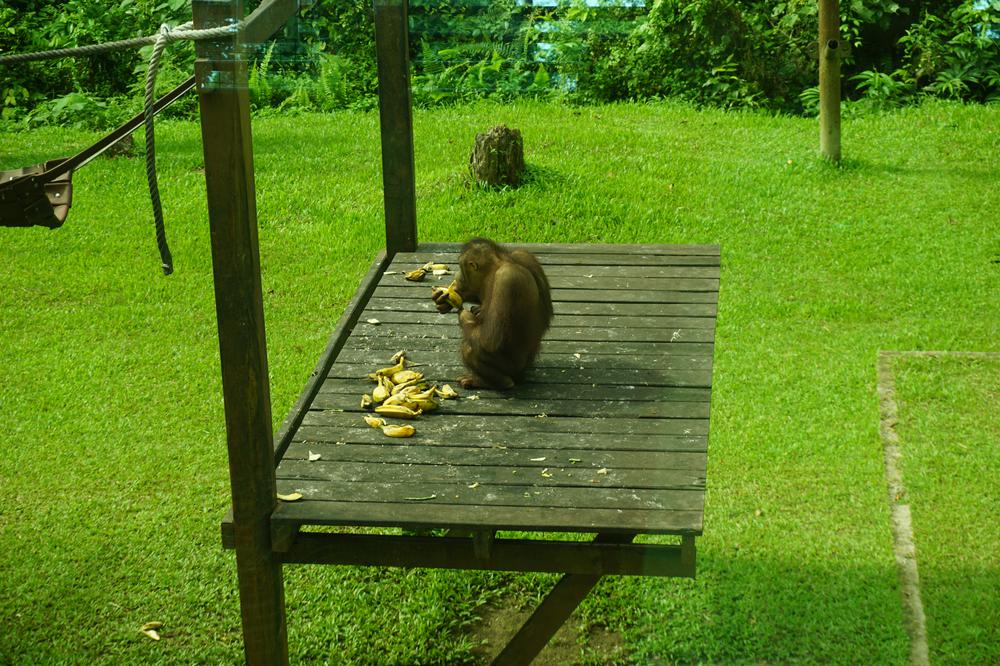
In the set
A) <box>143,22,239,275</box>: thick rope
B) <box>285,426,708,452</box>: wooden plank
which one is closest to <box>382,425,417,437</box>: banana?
<box>285,426,708,452</box>: wooden plank

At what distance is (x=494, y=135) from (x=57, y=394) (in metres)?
2.82

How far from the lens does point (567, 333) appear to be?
12.8ft

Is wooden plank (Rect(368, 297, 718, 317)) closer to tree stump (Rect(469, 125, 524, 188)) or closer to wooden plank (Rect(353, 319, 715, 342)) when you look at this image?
wooden plank (Rect(353, 319, 715, 342))

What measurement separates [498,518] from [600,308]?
1452 mm

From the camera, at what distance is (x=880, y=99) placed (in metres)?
8.50

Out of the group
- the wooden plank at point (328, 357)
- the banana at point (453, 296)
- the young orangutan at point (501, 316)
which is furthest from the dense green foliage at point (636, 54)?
the young orangutan at point (501, 316)

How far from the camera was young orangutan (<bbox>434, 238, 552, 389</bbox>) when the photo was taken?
137 inches

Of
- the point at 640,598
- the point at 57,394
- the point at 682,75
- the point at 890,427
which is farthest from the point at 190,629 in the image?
the point at 682,75

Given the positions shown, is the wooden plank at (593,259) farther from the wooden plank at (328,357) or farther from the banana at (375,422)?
the banana at (375,422)

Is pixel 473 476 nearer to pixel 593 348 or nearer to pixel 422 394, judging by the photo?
pixel 422 394

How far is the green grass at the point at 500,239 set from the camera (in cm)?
408

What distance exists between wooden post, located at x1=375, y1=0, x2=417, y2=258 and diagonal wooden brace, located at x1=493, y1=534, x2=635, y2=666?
1.78 meters

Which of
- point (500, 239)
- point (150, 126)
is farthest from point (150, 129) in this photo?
point (500, 239)

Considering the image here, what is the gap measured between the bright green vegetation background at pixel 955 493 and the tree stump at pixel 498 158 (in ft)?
8.32
